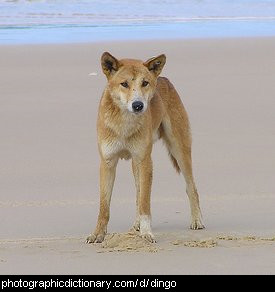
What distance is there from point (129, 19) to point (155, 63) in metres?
17.3

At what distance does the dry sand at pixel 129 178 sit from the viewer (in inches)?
255

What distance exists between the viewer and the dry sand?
648 cm

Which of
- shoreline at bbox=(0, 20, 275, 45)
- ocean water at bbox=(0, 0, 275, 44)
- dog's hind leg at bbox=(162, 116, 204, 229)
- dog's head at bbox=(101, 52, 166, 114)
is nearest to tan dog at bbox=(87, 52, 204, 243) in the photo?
dog's head at bbox=(101, 52, 166, 114)

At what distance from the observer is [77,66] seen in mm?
15797

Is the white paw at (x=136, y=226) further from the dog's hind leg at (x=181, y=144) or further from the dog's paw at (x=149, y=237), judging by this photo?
the dog's hind leg at (x=181, y=144)

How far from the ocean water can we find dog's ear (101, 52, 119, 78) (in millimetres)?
12072

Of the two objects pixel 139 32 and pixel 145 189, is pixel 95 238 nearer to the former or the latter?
pixel 145 189

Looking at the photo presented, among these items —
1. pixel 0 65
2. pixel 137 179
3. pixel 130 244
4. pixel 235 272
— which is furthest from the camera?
pixel 0 65

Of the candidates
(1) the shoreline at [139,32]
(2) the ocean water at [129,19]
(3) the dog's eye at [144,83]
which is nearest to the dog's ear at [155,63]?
(3) the dog's eye at [144,83]

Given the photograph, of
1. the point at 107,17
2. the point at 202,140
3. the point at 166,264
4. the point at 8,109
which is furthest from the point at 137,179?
the point at 107,17

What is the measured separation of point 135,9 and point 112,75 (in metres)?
19.4

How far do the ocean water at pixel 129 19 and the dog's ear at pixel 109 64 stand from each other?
475 inches

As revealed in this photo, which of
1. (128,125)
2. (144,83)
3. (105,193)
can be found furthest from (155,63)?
(105,193)

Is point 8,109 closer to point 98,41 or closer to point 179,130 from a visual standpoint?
point 179,130
